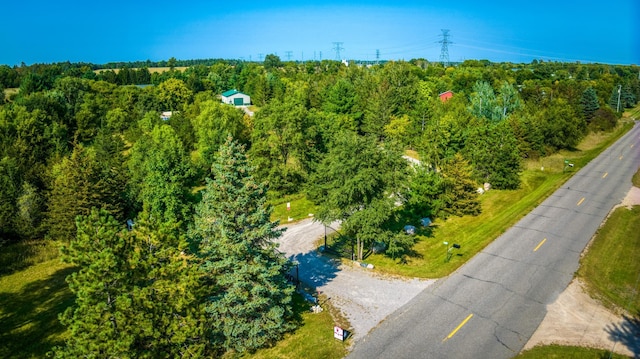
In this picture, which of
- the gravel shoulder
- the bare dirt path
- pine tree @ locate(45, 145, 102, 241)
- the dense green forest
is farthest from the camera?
pine tree @ locate(45, 145, 102, 241)

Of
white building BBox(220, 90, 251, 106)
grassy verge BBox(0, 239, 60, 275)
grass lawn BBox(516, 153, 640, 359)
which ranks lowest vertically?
grass lawn BBox(516, 153, 640, 359)

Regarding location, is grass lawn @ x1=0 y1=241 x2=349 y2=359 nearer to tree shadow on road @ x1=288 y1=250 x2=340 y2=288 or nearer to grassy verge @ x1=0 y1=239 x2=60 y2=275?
grassy verge @ x1=0 y1=239 x2=60 y2=275

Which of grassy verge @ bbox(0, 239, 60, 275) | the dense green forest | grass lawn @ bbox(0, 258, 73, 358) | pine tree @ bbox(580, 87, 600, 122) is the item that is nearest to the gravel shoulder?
the dense green forest

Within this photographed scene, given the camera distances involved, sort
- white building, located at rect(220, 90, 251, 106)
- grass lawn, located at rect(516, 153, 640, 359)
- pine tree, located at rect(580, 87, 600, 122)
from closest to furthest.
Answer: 1. grass lawn, located at rect(516, 153, 640, 359)
2. pine tree, located at rect(580, 87, 600, 122)
3. white building, located at rect(220, 90, 251, 106)

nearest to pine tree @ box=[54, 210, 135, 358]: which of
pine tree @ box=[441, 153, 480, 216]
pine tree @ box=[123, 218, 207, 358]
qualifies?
pine tree @ box=[123, 218, 207, 358]

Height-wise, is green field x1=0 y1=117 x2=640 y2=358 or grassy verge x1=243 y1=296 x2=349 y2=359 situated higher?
green field x1=0 y1=117 x2=640 y2=358

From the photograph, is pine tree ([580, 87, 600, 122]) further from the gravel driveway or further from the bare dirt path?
the gravel driveway

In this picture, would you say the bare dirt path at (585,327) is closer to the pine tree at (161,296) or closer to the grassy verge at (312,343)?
the grassy verge at (312,343)

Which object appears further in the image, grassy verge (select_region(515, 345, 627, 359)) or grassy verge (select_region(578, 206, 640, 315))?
grassy verge (select_region(578, 206, 640, 315))
